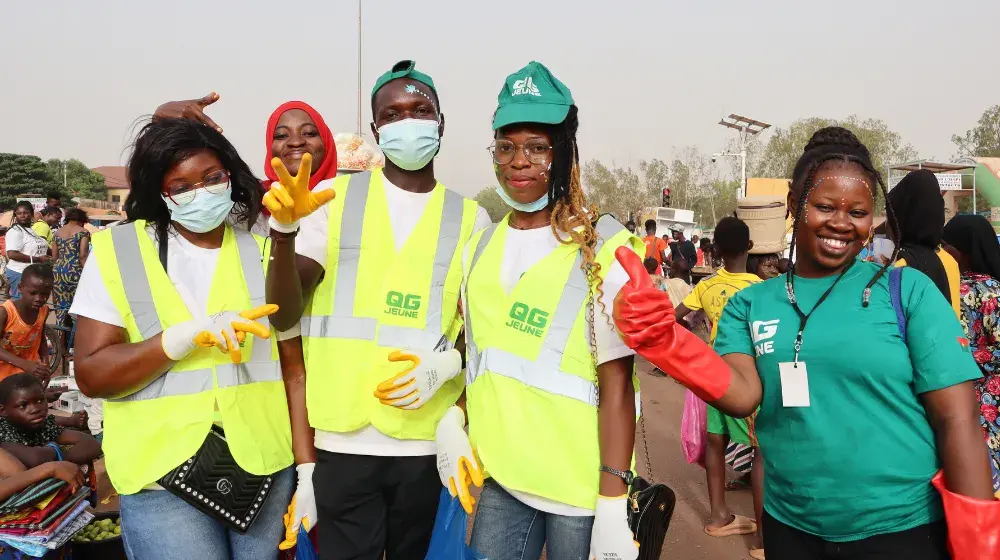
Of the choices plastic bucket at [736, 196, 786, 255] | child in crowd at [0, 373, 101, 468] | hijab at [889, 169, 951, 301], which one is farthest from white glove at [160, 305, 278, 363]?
plastic bucket at [736, 196, 786, 255]

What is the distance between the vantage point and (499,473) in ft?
6.52

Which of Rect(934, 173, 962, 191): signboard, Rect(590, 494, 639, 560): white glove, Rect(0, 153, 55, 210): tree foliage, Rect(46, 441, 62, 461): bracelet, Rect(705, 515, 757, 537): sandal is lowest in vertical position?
Rect(705, 515, 757, 537): sandal

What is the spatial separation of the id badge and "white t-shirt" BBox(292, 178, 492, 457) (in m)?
1.16

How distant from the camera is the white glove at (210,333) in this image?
6.42 feet

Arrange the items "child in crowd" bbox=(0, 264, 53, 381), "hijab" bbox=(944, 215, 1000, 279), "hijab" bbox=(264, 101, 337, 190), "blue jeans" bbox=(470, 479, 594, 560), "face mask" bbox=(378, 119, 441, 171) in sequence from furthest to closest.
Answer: "child in crowd" bbox=(0, 264, 53, 381) < "hijab" bbox=(944, 215, 1000, 279) < "hijab" bbox=(264, 101, 337, 190) < "face mask" bbox=(378, 119, 441, 171) < "blue jeans" bbox=(470, 479, 594, 560)

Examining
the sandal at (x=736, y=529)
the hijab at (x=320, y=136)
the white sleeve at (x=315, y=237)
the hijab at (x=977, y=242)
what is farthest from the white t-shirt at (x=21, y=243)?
the hijab at (x=977, y=242)

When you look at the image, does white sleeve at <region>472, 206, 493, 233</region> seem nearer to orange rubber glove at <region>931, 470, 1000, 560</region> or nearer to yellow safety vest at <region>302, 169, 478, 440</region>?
yellow safety vest at <region>302, 169, 478, 440</region>

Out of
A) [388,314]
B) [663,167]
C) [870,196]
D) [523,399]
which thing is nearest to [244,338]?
[388,314]

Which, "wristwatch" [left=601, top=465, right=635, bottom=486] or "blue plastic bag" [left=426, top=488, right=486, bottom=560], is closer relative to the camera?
"wristwatch" [left=601, top=465, right=635, bottom=486]

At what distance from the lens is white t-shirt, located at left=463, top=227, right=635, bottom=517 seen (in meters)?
1.91

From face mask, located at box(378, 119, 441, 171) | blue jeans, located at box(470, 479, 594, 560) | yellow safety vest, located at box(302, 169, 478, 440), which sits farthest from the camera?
face mask, located at box(378, 119, 441, 171)

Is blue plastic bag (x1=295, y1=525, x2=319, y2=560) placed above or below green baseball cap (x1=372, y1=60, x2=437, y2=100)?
below

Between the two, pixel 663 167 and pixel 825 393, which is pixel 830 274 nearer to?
pixel 825 393

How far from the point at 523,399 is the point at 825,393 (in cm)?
82
